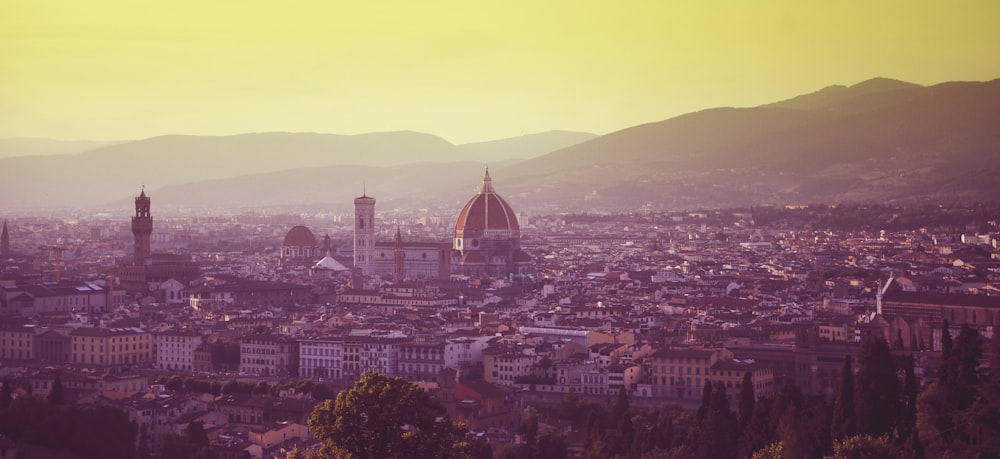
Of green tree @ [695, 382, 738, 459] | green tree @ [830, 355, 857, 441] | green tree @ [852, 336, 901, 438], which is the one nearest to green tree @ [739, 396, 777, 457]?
green tree @ [695, 382, 738, 459]

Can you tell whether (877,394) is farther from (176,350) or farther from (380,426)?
(176,350)

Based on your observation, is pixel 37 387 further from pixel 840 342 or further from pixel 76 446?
pixel 840 342

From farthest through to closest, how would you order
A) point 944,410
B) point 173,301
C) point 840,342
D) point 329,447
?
1. point 173,301
2. point 840,342
3. point 944,410
4. point 329,447

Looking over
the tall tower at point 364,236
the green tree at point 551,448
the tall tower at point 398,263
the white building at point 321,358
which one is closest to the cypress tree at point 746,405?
the green tree at point 551,448

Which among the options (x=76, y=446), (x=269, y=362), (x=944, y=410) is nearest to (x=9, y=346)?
(x=269, y=362)

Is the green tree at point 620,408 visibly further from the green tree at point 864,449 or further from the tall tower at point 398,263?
the tall tower at point 398,263
